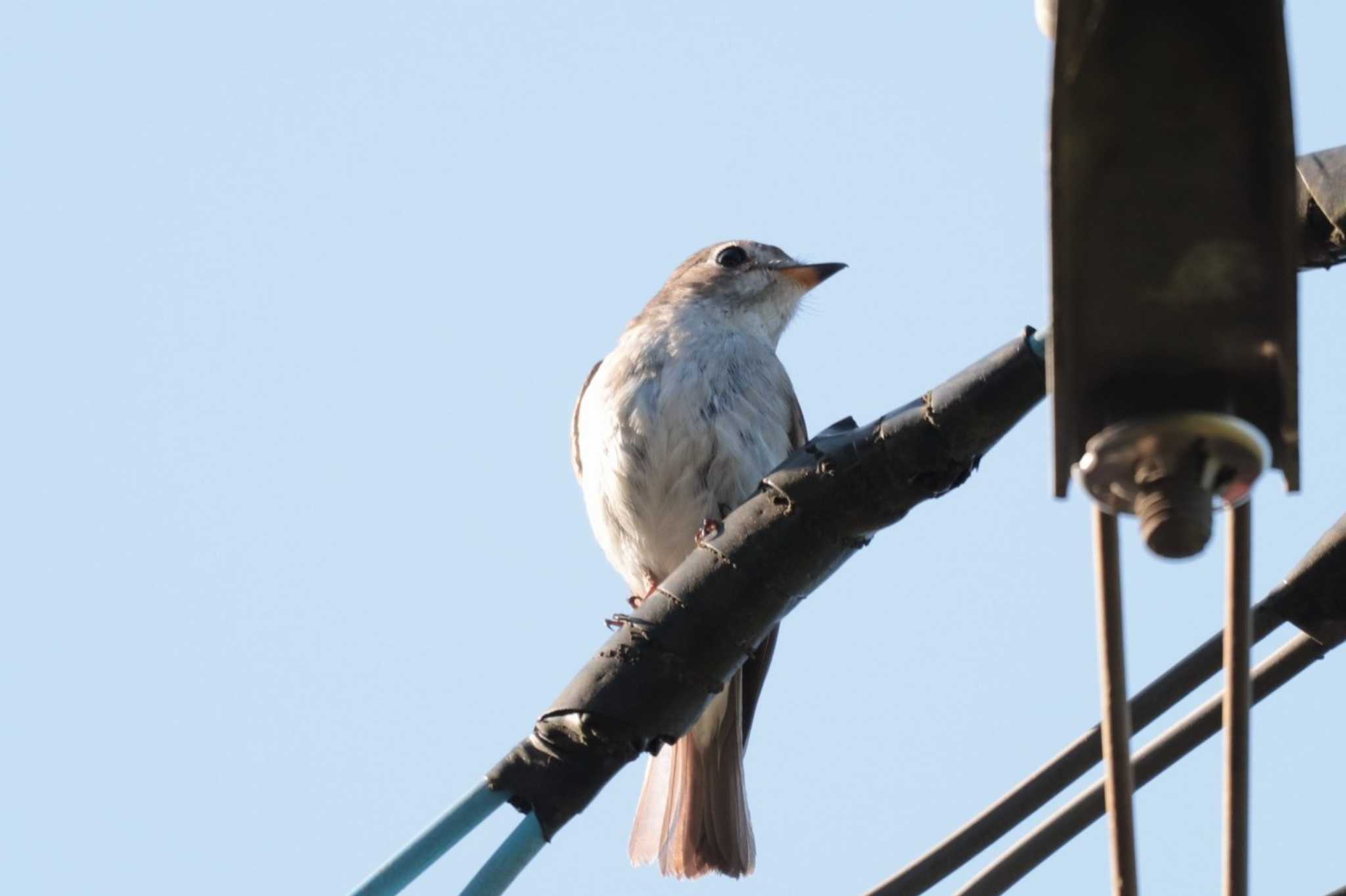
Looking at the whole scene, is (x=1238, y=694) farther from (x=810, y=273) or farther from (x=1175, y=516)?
(x=810, y=273)

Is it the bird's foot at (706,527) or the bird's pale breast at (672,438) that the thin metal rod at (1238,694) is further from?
the bird's pale breast at (672,438)

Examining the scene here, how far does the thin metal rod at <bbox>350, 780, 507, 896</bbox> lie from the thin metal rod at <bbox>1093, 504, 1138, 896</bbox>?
1.74 meters

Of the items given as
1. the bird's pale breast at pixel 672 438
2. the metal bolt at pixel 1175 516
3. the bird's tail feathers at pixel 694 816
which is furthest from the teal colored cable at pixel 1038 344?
the bird's pale breast at pixel 672 438

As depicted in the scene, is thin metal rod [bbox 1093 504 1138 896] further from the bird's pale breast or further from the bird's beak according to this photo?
the bird's beak

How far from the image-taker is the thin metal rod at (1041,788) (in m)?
3.64

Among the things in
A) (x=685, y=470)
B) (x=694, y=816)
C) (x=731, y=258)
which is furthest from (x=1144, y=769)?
(x=731, y=258)

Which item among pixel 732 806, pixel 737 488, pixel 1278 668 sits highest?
pixel 737 488

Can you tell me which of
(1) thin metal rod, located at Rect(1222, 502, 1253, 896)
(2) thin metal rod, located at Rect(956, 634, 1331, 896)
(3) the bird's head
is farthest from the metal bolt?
(3) the bird's head

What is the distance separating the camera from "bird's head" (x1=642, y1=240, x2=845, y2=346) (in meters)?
10.5

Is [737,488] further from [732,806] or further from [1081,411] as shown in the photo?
[1081,411]

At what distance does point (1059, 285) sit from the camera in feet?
8.73

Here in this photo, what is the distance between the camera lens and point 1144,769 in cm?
380

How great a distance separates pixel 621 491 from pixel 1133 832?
22.0ft

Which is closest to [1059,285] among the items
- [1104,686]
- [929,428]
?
[1104,686]
